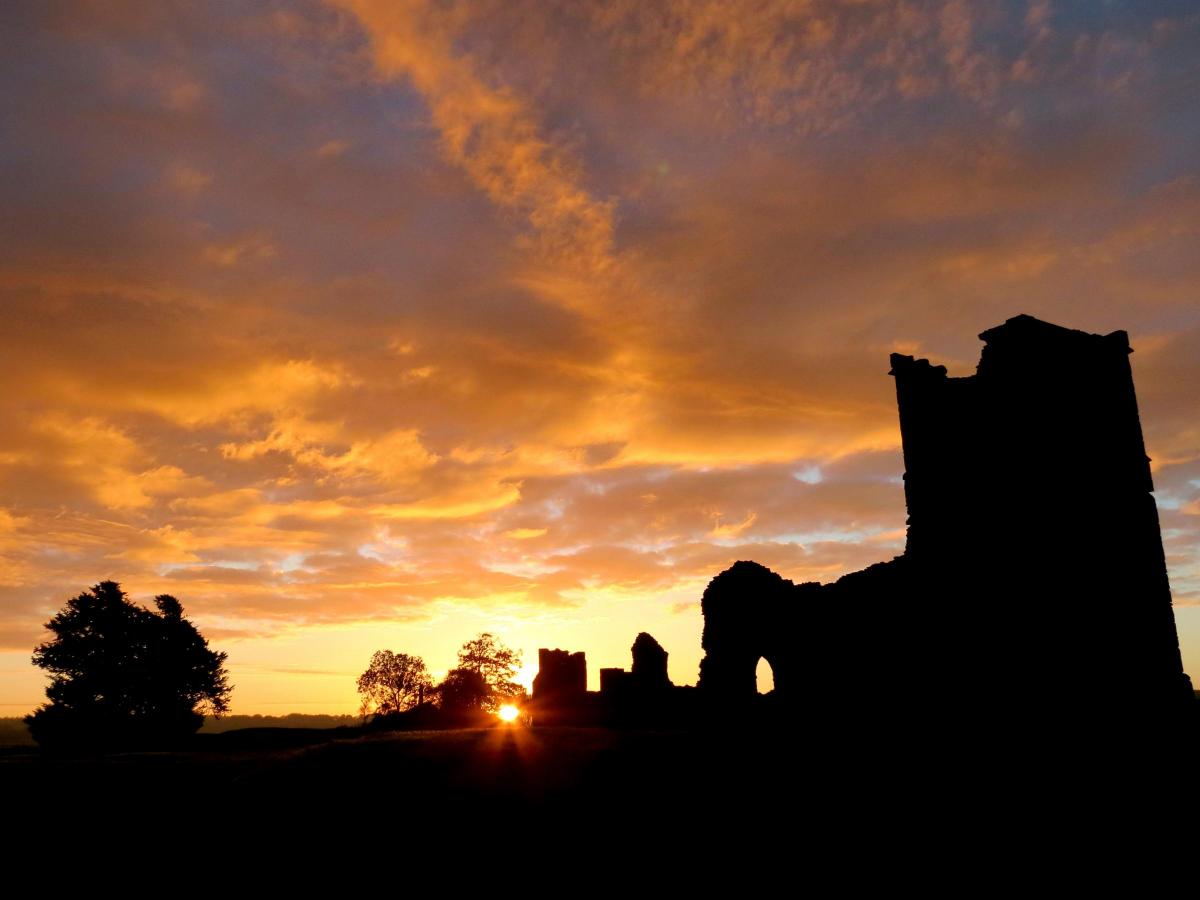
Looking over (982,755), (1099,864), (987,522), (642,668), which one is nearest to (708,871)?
(1099,864)

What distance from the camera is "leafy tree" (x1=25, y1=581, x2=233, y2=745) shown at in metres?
38.0

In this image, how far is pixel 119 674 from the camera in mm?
40000

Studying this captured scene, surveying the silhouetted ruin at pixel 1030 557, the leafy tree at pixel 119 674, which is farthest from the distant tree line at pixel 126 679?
the silhouetted ruin at pixel 1030 557

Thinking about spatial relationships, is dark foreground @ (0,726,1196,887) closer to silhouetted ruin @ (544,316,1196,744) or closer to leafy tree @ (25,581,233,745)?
silhouetted ruin @ (544,316,1196,744)

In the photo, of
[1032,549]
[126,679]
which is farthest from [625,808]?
[126,679]

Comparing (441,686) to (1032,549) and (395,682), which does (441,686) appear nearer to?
(395,682)

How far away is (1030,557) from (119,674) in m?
41.7

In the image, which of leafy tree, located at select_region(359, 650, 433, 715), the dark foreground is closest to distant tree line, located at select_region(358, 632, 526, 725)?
leafy tree, located at select_region(359, 650, 433, 715)

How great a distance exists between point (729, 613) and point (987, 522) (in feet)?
34.2

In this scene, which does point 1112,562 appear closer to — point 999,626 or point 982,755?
point 999,626

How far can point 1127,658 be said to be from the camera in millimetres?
16312

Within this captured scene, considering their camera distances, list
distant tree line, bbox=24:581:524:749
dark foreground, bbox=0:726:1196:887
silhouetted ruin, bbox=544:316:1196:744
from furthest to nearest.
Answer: distant tree line, bbox=24:581:524:749 → silhouetted ruin, bbox=544:316:1196:744 → dark foreground, bbox=0:726:1196:887

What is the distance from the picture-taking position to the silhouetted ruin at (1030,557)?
16312 millimetres

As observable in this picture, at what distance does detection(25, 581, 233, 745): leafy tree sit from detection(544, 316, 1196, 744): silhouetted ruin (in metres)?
36.5
